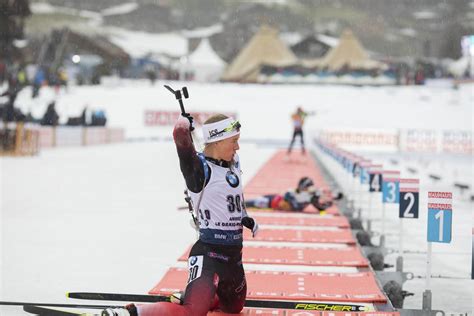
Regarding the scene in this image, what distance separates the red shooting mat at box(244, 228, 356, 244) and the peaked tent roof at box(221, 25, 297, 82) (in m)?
56.7

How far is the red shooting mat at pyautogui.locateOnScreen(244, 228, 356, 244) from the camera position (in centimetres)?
952

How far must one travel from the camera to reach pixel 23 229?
10273 millimetres

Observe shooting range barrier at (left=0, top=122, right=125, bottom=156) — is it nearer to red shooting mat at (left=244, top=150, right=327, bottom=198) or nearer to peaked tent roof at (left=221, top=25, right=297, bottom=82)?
red shooting mat at (left=244, top=150, right=327, bottom=198)

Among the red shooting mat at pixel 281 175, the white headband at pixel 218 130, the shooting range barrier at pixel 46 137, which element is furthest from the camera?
the shooting range barrier at pixel 46 137

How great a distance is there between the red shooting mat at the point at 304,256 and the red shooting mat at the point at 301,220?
6.83ft

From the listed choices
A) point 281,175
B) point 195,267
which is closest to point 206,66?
point 281,175

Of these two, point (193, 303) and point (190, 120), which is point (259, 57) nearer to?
point (190, 120)

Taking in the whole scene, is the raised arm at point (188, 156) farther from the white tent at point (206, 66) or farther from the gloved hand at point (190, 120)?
the white tent at point (206, 66)

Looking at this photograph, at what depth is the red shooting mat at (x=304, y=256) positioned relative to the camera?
795cm

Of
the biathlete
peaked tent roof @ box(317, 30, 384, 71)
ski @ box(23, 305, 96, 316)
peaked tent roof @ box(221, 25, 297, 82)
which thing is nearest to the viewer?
ski @ box(23, 305, 96, 316)

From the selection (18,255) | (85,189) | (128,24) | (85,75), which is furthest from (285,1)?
(18,255)

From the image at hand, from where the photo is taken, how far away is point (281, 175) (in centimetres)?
1950

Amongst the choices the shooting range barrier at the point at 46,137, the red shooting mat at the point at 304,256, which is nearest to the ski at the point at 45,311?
the red shooting mat at the point at 304,256

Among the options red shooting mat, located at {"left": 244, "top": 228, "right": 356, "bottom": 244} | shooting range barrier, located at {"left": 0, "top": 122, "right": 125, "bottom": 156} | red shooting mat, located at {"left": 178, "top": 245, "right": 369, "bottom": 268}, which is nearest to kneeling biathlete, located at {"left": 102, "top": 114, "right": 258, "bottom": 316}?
red shooting mat, located at {"left": 178, "top": 245, "right": 369, "bottom": 268}
